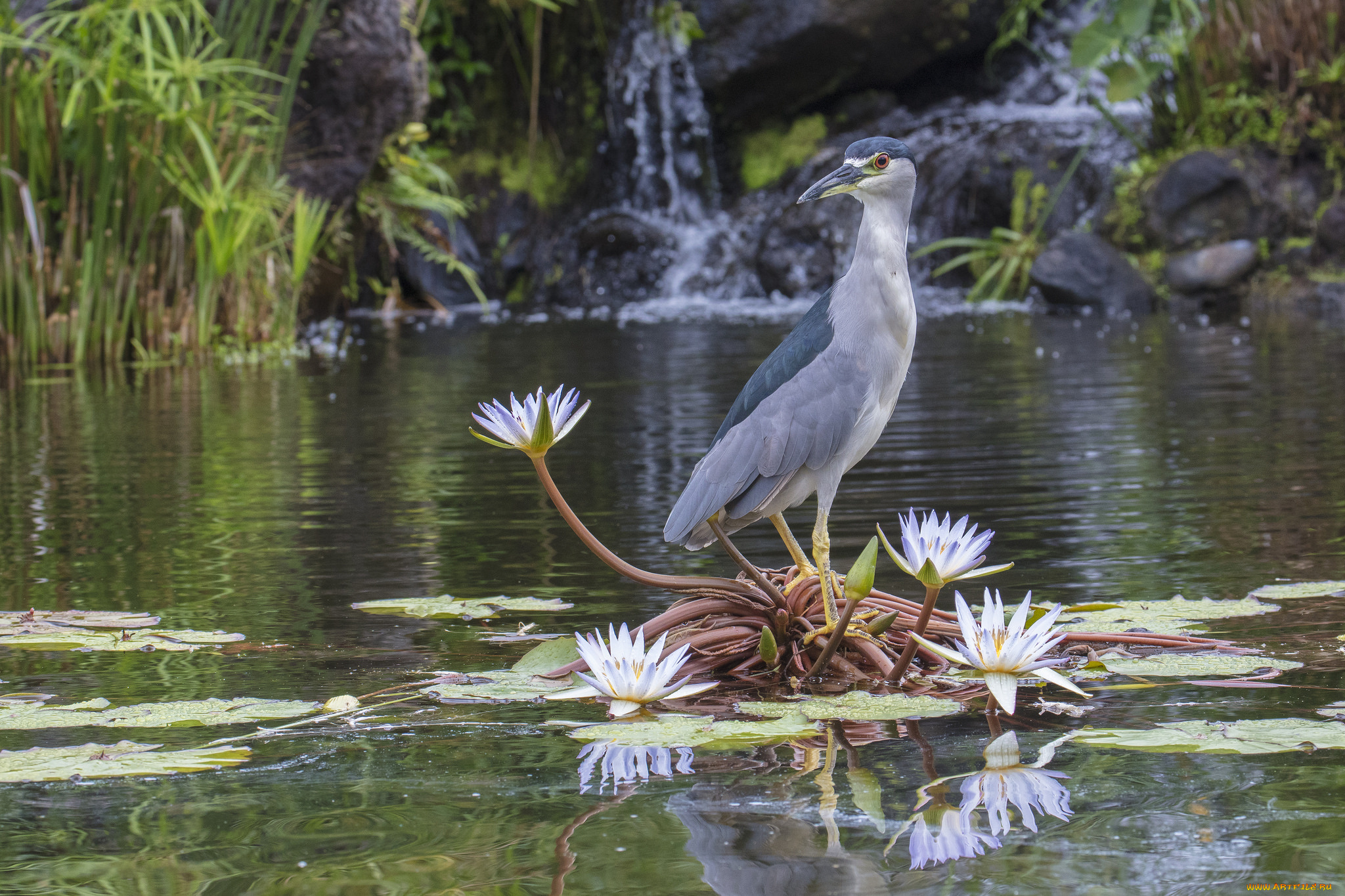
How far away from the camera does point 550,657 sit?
2.65 metres

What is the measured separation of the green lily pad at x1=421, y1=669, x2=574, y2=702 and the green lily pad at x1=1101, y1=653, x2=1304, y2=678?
0.96 m

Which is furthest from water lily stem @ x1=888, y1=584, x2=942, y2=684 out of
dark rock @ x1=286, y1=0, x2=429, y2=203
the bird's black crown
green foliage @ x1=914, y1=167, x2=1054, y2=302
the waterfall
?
the waterfall

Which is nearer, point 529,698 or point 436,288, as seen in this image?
point 529,698

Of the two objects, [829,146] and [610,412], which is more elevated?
[829,146]

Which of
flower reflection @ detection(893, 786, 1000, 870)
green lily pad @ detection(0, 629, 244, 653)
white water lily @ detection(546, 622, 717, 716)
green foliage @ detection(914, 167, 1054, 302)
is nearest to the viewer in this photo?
flower reflection @ detection(893, 786, 1000, 870)

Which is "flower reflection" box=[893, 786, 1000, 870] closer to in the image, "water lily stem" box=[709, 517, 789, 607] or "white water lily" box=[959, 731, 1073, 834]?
"white water lily" box=[959, 731, 1073, 834]

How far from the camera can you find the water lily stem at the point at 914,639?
219 cm

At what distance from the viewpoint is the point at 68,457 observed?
230 inches

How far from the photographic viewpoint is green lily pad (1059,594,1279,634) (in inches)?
111

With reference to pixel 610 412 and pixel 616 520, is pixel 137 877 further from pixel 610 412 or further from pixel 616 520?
pixel 610 412

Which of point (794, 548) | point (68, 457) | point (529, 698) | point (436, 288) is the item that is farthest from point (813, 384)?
point (436, 288)

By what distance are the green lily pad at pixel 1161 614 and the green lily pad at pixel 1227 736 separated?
0.58 meters

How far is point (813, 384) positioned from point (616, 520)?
1730mm

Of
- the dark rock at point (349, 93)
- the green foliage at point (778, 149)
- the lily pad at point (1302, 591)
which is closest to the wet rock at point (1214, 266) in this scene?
the green foliage at point (778, 149)
